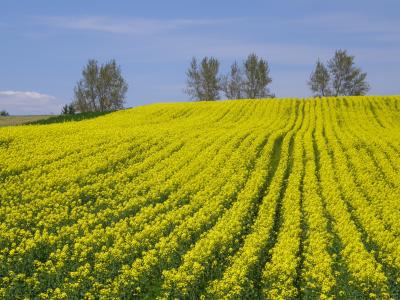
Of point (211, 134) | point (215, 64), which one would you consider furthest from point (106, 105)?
point (211, 134)

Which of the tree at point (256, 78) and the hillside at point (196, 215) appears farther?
the tree at point (256, 78)

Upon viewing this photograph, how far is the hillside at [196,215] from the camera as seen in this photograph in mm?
16641

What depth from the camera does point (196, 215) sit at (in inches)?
906

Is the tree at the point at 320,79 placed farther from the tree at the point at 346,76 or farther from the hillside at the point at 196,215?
the hillside at the point at 196,215

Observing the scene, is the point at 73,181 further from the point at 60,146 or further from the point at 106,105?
the point at 106,105

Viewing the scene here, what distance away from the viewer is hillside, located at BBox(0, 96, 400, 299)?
16.6 m

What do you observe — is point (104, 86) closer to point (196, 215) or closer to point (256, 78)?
point (256, 78)

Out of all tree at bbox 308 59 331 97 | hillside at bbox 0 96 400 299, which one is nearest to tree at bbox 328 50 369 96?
tree at bbox 308 59 331 97

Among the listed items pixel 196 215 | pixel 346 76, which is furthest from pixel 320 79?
pixel 196 215

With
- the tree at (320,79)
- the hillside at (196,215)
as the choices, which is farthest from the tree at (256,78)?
the hillside at (196,215)

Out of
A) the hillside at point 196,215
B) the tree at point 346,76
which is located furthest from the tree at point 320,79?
the hillside at point 196,215

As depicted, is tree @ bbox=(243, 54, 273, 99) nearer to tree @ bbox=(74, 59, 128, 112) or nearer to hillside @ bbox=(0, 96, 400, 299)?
tree @ bbox=(74, 59, 128, 112)

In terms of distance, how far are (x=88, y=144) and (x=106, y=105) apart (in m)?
71.7

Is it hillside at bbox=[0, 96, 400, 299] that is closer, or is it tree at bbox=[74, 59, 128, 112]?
hillside at bbox=[0, 96, 400, 299]
